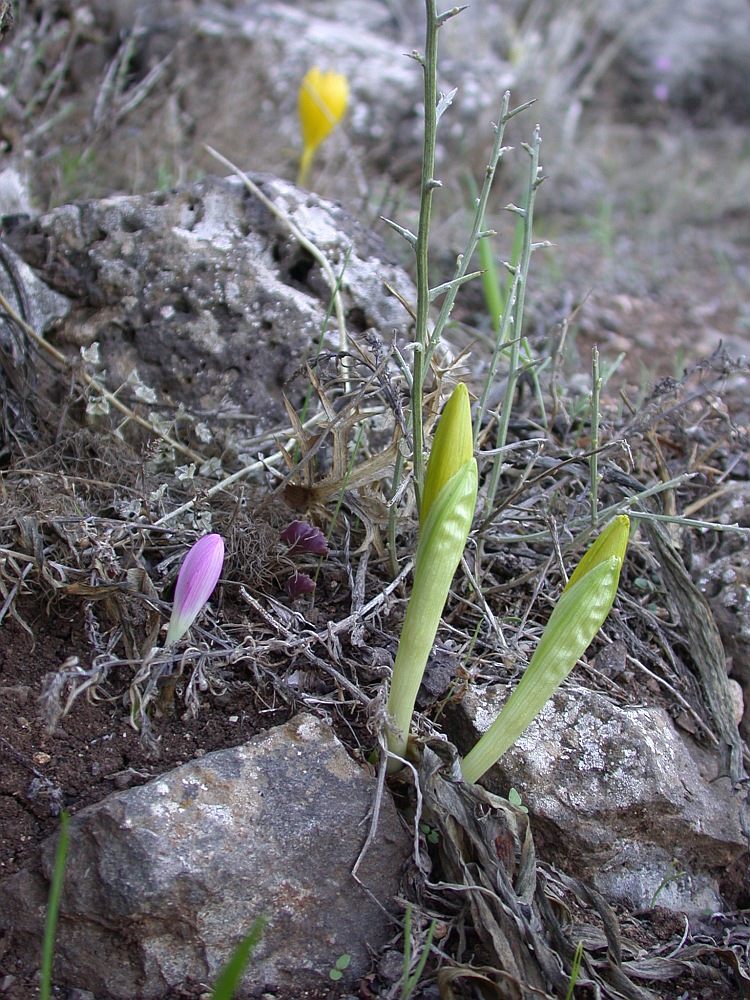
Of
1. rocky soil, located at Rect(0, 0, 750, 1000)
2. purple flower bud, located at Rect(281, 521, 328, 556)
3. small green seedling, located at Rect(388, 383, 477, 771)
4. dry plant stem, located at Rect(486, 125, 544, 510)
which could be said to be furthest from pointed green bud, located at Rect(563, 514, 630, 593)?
purple flower bud, located at Rect(281, 521, 328, 556)

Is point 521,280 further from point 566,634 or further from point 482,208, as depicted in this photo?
point 566,634

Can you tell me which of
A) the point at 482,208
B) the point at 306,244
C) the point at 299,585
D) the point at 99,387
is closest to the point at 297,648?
the point at 299,585

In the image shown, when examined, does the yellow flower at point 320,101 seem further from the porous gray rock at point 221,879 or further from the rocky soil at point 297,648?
the porous gray rock at point 221,879

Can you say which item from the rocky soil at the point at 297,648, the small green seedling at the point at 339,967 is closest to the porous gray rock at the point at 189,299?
the rocky soil at the point at 297,648

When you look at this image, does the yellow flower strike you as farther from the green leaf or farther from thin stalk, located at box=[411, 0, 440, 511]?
the green leaf

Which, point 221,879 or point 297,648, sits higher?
point 297,648

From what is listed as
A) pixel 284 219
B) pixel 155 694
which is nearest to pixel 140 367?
pixel 284 219
